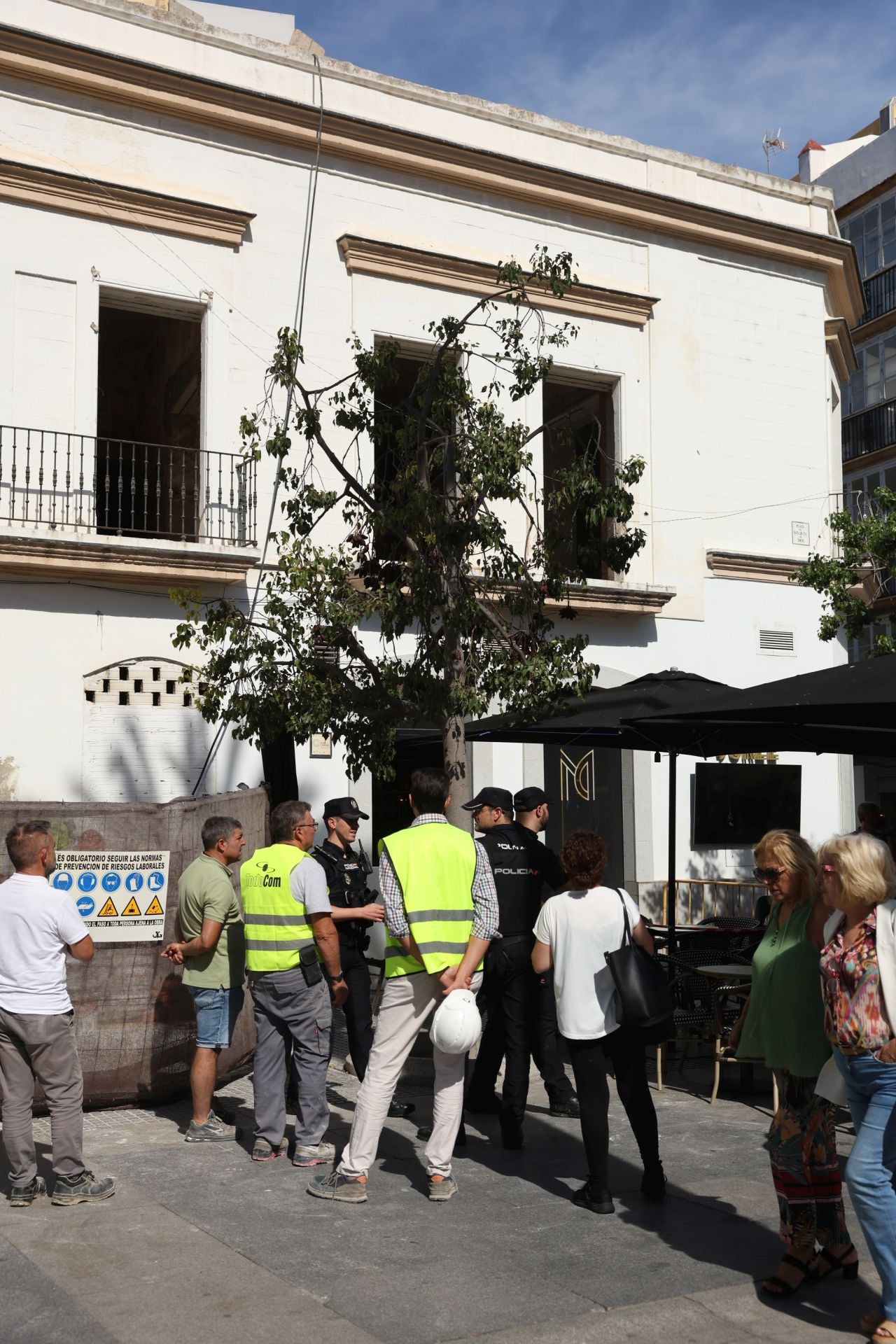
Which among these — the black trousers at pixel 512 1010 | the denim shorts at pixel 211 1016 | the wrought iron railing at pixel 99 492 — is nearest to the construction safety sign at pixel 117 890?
the denim shorts at pixel 211 1016

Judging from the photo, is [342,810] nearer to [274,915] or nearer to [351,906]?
[351,906]

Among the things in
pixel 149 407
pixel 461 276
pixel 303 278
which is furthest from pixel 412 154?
pixel 149 407

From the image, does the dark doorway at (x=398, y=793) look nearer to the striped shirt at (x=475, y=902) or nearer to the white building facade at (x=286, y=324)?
the white building facade at (x=286, y=324)

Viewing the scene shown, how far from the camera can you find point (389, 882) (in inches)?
247

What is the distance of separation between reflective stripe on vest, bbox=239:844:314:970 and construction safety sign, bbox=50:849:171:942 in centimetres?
118

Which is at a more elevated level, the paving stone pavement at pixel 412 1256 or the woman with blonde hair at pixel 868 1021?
the woman with blonde hair at pixel 868 1021

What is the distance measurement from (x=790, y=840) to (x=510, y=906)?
264 centimetres

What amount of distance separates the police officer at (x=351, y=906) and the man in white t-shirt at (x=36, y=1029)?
80.8 inches

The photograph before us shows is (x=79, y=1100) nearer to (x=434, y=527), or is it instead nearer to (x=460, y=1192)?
(x=460, y=1192)

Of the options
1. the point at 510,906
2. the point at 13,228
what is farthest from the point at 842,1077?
the point at 13,228

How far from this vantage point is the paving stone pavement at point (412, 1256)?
4.59 metres

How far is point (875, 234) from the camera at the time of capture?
28.8 meters

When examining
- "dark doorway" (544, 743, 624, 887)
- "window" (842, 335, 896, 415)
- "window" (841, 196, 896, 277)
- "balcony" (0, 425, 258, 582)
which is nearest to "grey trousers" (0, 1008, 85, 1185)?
"balcony" (0, 425, 258, 582)

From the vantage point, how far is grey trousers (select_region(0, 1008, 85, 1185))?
5.96m
